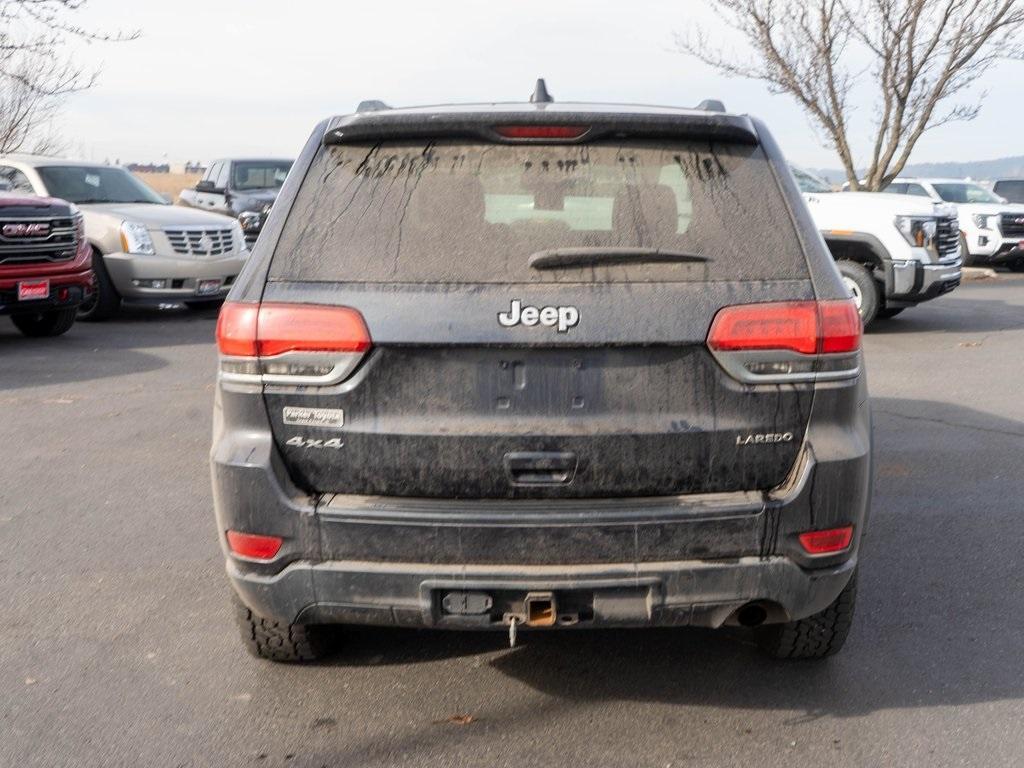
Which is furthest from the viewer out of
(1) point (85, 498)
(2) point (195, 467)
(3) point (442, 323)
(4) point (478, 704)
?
(2) point (195, 467)

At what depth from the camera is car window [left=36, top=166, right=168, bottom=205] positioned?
1485cm

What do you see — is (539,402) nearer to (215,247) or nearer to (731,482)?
(731,482)

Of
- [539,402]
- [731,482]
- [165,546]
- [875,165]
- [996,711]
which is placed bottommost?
[875,165]

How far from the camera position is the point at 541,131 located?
3.68 metres

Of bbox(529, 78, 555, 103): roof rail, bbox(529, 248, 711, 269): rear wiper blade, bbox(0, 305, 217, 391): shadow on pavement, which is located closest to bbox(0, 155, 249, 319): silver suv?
bbox(0, 305, 217, 391): shadow on pavement

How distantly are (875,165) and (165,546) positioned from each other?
1820 centimetres

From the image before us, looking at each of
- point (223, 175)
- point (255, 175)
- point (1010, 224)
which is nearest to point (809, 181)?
point (1010, 224)

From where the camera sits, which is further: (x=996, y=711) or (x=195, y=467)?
(x=195, y=467)

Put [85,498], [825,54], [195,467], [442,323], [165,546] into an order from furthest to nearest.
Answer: [825,54] → [195,467] → [85,498] → [165,546] → [442,323]

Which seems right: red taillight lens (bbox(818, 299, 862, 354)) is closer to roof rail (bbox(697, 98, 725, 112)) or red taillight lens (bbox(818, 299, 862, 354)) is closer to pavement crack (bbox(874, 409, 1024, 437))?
roof rail (bbox(697, 98, 725, 112))

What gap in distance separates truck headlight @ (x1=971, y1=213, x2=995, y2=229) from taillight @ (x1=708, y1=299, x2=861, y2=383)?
20018mm

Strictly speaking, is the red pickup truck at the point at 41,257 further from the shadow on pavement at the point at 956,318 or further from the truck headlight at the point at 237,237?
the shadow on pavement at the point at 956,318

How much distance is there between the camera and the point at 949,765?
352cm

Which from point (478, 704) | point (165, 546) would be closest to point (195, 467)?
point (165, 546)
